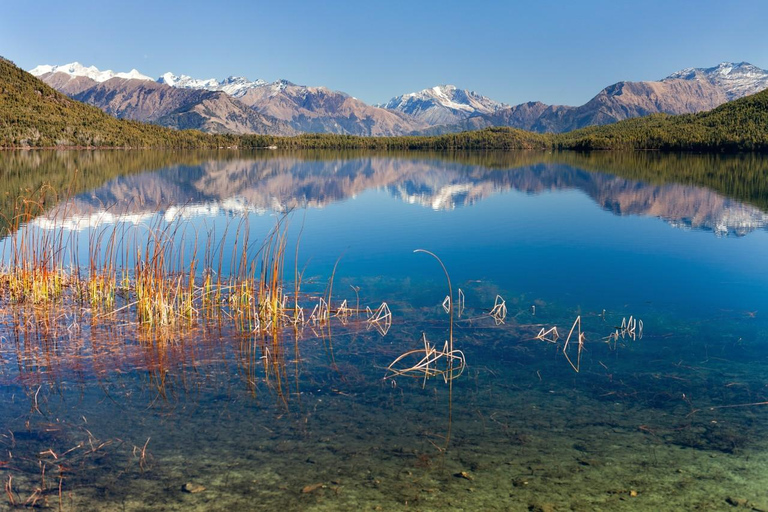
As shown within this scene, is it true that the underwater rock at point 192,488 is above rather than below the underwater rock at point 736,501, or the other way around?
above

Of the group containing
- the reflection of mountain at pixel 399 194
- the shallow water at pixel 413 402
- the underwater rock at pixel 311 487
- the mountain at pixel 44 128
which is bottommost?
the underwater rock at pixel 311 487

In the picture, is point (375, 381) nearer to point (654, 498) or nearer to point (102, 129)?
point (654, 498)

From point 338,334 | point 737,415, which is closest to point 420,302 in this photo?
point 338,334

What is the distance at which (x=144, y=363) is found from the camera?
447 inches

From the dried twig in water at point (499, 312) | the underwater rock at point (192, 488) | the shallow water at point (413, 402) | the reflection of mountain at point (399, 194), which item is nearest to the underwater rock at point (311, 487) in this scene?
the shallow water at point (413, 402)

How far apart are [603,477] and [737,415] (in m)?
3.49

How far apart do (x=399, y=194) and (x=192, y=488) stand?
4454 cm

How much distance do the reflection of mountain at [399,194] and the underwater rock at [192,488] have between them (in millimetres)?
23646

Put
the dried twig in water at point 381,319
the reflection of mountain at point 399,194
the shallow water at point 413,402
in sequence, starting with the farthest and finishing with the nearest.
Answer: the reflection of mountain at point 399,194, the dried twig in water at point 381,319, the shallow water at point 413,402

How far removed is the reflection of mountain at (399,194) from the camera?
3556 cm

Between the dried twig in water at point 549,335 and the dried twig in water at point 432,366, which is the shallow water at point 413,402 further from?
the dried twig in water at point 549,335

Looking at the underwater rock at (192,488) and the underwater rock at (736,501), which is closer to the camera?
the underwater rock at (736,501)

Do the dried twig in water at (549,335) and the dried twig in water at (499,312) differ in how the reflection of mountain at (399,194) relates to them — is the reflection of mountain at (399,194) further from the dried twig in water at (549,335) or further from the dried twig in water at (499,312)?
the dried twig in water at (549,335)

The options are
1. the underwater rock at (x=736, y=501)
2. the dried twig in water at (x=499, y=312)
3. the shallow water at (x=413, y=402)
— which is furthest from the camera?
the dried twig in water at (x=499, y=312)
